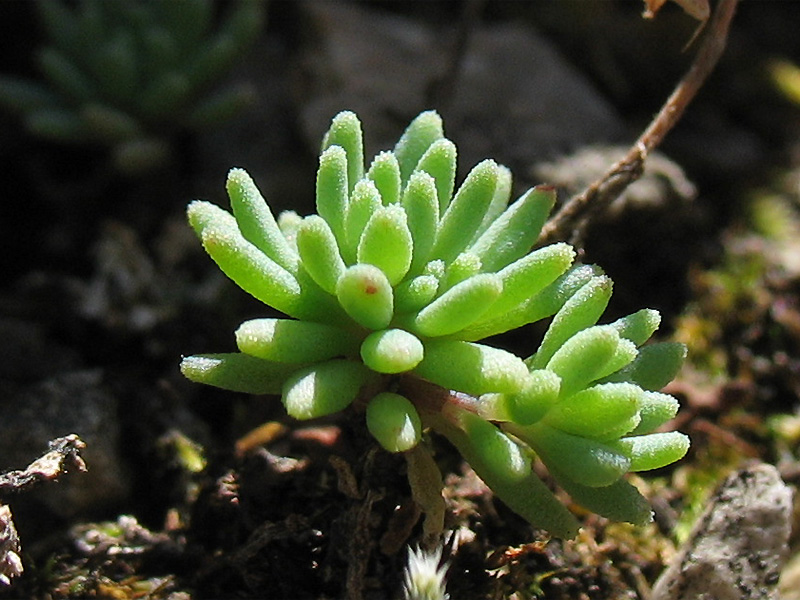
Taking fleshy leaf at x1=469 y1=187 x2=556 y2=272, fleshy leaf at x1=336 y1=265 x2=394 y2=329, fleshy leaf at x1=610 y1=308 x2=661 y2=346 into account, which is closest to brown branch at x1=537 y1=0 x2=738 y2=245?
fleshy leaf at x1=469 y1=187 x2=556 y2=272

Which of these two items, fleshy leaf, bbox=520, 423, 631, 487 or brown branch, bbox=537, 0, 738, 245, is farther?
brown branch, bbox=537, 0, 738, 245

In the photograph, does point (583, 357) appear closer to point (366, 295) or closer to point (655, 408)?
point (655, 408)

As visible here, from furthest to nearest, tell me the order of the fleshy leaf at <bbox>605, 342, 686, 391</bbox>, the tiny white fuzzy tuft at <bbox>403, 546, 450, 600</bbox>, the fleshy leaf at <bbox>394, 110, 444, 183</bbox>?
1. the fleshy leaf at <bbox>394, 110, 444, 183</bbox>
2. the fleshy leaf at <bbox>605, 342, 686, 391</bbox>
3. the tiny white fuzzy tuft at <bbox>403, 546, 450, 600</bbox>

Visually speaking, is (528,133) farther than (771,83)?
No

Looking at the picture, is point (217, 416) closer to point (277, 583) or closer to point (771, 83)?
point (277, 583)

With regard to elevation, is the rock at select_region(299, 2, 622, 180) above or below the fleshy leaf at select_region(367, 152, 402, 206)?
above

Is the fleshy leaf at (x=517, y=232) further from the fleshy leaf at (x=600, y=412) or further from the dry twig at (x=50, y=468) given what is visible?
the dry twig at (x=50, y=468)

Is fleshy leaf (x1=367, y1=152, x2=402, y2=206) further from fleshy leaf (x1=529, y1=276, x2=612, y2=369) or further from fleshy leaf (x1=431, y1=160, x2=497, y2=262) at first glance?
fleshy leaf (x1=529, y1=276, x2=612, y2=369)

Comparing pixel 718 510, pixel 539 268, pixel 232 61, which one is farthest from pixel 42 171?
pixel 718 510
